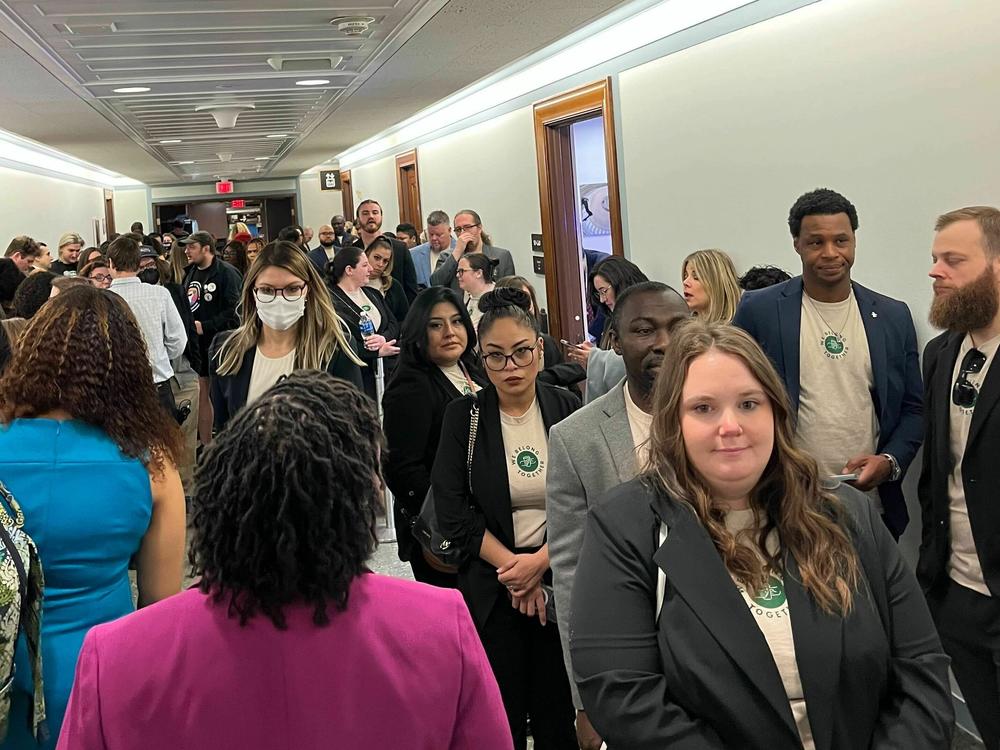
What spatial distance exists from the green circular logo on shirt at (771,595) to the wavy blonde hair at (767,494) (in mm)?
14

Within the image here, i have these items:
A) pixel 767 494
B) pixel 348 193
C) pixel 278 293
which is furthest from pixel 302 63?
pixel 348 193

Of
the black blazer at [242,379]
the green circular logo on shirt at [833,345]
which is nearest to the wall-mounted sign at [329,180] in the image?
the black blazer at [242,379]

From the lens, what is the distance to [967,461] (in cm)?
280

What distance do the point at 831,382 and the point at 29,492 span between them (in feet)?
8.17

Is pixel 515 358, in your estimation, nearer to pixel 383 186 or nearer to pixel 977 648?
pixel 977 648

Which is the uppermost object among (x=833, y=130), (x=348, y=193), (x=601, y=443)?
(x=348, y=193)

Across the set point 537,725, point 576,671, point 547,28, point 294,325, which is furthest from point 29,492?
point 547,28

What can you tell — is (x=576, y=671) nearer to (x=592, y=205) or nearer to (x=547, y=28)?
(x=547, y=28)

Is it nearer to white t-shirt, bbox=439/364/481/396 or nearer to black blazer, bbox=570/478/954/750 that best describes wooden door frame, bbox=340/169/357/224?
white t-shirt, bbox=439/364/481/396

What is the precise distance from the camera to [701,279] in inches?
190

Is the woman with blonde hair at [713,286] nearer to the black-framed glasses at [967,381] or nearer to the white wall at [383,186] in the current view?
the black-framed glasses at [967,381]

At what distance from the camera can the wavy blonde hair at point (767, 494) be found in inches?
67.1

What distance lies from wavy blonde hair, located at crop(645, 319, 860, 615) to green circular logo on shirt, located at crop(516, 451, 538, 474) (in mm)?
960

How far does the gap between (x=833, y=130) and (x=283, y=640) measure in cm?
369
